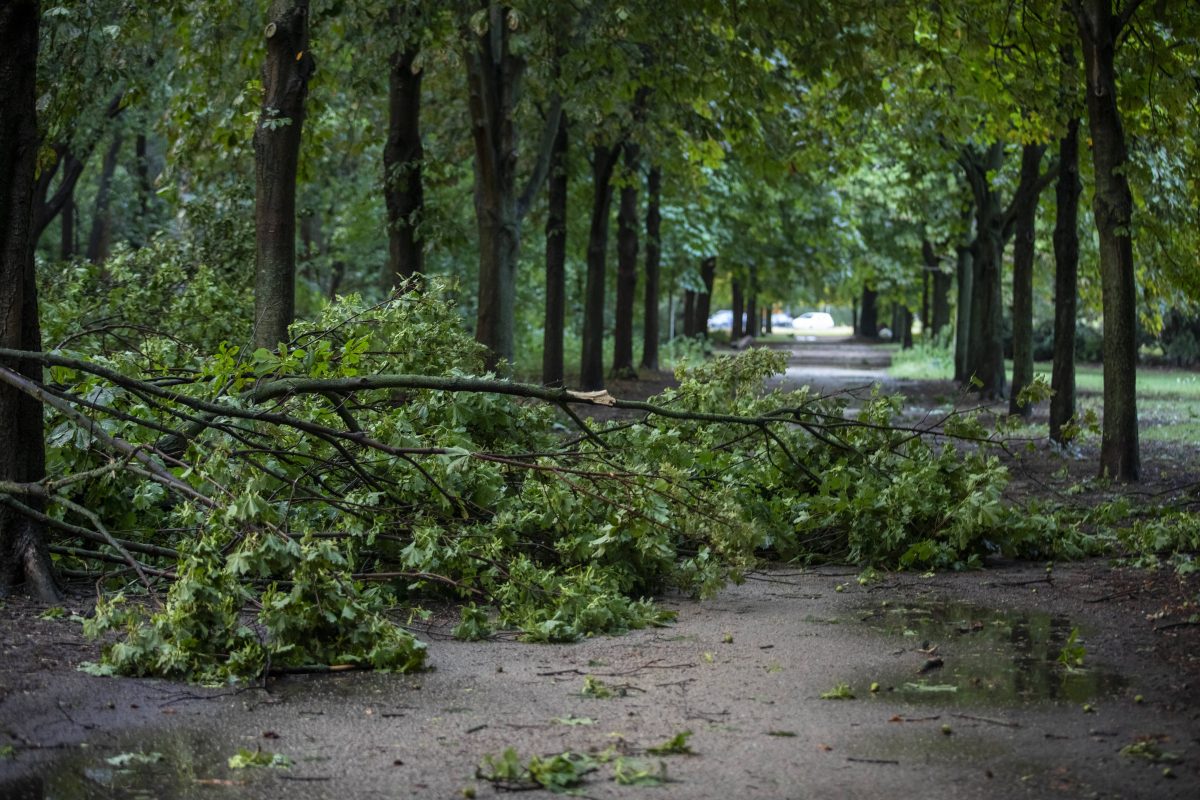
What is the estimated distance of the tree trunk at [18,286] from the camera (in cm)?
637

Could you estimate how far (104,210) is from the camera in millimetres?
35469

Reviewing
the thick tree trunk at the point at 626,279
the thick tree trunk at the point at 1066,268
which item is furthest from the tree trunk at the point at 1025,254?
the thick tree trunk at the point at 626,279

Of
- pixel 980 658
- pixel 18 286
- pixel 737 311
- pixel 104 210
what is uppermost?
pixel 104 210

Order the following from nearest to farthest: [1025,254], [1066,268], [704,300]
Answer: [1066,268], [1025,254], [704,300]

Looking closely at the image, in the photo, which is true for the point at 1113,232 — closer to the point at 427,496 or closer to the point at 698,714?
the point at 427,496

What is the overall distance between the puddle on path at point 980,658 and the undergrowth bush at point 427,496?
105 cm

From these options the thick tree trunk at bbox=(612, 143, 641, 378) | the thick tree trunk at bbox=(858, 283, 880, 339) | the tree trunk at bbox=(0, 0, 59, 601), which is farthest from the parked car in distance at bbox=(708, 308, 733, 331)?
the tree trunk at bbox=(0, 0, 59, 601)

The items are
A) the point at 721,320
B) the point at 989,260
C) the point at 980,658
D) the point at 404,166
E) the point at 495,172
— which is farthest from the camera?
the point at 721,320

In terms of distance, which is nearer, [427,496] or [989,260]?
[427,496]

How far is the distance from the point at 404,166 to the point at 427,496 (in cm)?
966

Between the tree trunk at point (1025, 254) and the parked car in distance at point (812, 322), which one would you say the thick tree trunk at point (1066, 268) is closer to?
the tree trunk at point (1025, 254)

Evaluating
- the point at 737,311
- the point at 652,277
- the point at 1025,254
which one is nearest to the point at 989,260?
the point at 1025,254

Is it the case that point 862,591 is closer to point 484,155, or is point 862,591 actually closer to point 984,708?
point 984,708

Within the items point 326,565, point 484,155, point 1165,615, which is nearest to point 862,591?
point 1165,615
